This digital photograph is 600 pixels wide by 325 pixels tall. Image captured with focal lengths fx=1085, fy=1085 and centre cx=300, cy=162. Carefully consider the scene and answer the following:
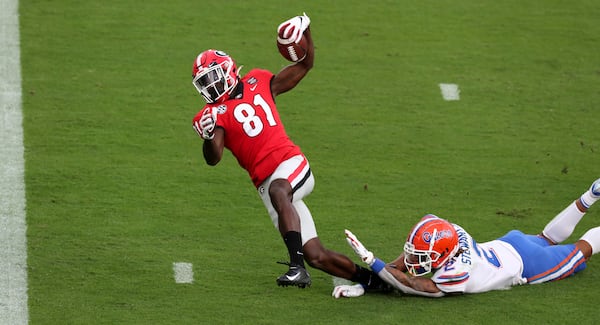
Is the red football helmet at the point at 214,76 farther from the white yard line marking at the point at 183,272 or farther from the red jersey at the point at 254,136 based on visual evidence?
the white yard line marking at the point at 183,272

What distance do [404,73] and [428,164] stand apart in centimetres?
166

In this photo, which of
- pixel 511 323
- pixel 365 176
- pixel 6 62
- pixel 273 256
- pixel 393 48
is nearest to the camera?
pixel 511 323

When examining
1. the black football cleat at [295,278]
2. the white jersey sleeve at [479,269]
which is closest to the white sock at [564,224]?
the white jersey sleeve at [479,269]

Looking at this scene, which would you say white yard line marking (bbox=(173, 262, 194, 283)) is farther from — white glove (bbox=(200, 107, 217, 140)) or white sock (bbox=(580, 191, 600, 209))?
white sock (bbox=(580, 191, 600, 209))

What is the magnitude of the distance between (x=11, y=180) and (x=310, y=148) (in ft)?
7.76

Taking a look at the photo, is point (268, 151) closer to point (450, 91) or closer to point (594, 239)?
point (594, 239)

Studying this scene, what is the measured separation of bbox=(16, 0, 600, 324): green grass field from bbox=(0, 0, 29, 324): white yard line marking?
81 mm

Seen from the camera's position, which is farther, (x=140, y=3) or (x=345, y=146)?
(x=140, y=3)

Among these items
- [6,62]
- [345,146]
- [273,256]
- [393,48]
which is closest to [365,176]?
[345,146]

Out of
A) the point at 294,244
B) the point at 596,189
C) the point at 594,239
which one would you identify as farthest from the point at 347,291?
the point at 596,189

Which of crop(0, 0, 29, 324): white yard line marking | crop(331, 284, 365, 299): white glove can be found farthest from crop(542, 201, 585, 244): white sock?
crop(0, 0, 29, 324): white yard line marking

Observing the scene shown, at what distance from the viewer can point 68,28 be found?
1045 centimetres

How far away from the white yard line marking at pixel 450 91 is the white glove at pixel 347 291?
11.9ft

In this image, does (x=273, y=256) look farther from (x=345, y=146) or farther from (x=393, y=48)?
(x=393, y=48)
